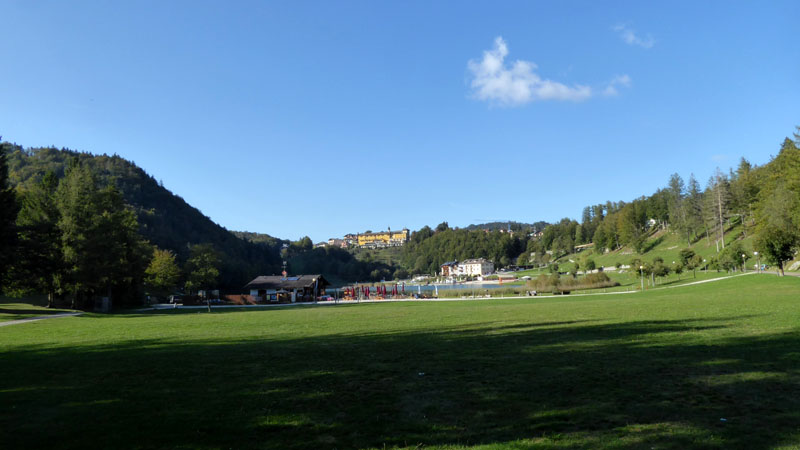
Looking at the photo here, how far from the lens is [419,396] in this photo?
6.93 metres

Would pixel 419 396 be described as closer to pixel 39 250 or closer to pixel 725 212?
pixel 39 250

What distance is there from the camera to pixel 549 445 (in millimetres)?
4711

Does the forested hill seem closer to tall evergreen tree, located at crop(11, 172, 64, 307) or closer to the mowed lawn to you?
tall evergreen tree, located at crop(11, 172, 64, 307)

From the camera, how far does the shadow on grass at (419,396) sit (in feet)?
17.0

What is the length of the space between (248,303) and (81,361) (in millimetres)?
53944

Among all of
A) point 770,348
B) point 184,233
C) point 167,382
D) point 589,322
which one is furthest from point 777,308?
point 184,233

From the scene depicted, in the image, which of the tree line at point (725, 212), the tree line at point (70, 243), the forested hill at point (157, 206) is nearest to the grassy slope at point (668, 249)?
the tree line at point (725, 212)

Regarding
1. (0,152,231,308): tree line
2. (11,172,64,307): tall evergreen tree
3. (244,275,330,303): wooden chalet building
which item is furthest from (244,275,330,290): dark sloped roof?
(11,172,64,307): tall evergreen tree

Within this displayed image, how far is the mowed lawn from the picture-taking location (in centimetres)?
516

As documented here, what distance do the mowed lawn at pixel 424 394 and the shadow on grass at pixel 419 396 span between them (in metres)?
0.03

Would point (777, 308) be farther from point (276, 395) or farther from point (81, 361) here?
point (81, 361)

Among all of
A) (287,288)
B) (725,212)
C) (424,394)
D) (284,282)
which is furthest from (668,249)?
(424,394)

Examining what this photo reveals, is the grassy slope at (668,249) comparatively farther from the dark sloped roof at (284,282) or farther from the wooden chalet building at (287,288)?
the dark sloped roof at (284,282)

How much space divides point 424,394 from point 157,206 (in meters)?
167
